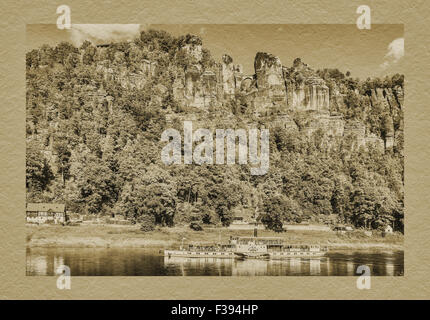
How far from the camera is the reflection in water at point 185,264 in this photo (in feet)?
45.0

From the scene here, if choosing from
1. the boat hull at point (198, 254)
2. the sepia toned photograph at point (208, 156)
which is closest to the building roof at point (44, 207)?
the sepia toned photograph at point (208, 156)

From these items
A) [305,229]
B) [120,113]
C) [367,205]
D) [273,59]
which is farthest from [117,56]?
[367,205]

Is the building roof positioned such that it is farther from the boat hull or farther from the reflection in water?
the boat hull

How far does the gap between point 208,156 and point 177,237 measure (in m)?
2.46

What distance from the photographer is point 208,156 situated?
15695 millimetres

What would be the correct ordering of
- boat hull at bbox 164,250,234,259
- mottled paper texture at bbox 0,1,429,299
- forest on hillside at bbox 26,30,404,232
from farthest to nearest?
forest on hillside at bbox 26,30,404,232, boat hull at bbox 164,250,234,259, mottled paper texture at bbox 0,1,429,299

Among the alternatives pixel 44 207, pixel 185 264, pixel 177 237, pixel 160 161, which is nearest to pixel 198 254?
pixel 185 264

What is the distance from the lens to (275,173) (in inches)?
650

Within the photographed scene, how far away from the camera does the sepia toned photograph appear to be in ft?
47.8

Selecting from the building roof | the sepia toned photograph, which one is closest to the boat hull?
the sepia toned photograph

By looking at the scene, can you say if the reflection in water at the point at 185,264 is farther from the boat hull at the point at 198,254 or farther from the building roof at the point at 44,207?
the building roof at the point at 44,207

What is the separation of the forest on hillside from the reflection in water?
1200mm

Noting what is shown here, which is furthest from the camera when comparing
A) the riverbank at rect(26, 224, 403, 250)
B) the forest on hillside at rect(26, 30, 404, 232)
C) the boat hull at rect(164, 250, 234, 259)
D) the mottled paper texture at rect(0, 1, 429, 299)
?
the forest on hillside at rect(26, 30, 404, 232)

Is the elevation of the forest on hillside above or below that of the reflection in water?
above
